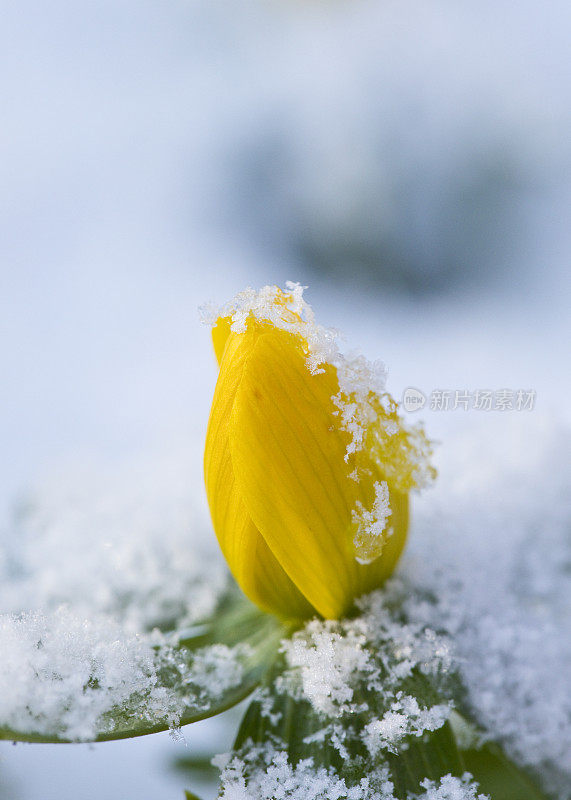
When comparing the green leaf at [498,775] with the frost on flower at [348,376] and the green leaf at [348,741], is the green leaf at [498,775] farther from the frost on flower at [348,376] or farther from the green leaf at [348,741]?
the frost on flower at [348,376]

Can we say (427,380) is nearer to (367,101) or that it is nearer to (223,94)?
(367,101)

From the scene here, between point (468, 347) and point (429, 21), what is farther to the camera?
point (429, 21)

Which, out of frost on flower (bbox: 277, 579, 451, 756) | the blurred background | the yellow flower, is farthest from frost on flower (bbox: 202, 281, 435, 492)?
the blurred background

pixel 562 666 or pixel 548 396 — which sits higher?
pixel 548 396

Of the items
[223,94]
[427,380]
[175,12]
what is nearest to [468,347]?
[427,380]
